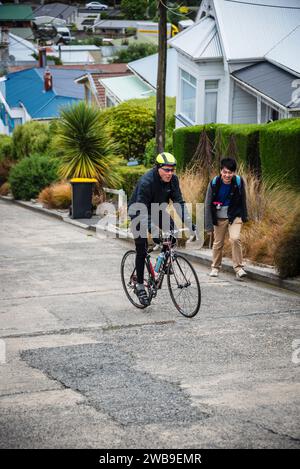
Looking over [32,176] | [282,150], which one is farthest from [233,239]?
[32,176]

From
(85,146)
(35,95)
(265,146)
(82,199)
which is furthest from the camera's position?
(35,95)

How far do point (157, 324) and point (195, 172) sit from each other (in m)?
8.84

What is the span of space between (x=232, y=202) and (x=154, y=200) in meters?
2.62

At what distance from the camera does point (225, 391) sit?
7.43 metres

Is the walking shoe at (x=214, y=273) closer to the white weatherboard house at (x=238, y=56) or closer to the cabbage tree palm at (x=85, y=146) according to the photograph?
the cabbage tree palm at (x=85, y=146)

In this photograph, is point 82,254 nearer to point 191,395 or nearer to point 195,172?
point 195,172

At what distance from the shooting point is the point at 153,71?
1826 inches

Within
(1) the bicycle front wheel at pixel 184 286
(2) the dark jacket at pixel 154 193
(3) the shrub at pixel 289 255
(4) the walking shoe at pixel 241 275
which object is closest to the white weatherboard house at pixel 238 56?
(4) the walking shoe at pixel 241 275

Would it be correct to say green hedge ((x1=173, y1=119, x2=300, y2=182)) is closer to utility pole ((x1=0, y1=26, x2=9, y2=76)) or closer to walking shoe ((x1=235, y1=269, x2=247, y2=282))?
walking shoe ((x1=235, y1=269, x2=247, y2=282))

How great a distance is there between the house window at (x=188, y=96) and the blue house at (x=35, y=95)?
19.5 metres

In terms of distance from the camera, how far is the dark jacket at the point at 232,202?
12875mm

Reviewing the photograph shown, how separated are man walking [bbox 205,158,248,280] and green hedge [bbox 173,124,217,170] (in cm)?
840

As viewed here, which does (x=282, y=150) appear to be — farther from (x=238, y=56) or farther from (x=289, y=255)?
(x=238, y=56)

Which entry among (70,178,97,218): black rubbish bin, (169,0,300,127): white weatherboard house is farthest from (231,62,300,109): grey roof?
(70,178,97,218): black rubbish bin
